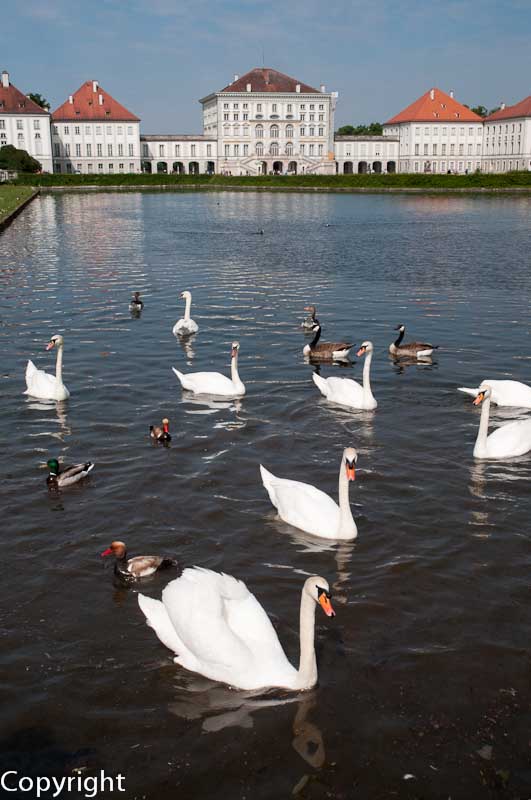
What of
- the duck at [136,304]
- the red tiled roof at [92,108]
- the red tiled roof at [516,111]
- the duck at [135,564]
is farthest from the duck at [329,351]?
the red tiled roof at [516,111]

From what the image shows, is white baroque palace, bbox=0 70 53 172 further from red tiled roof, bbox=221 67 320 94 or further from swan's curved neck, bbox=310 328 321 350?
swan's curved neck, bbox=310 328 321 350

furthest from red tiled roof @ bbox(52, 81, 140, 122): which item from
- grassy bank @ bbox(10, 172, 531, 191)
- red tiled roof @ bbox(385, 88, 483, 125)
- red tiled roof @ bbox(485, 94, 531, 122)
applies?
red tiled roof @ bbox(485, 94, 531, 122)

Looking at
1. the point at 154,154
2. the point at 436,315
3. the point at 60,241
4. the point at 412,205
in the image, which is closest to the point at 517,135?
the point at 154,154

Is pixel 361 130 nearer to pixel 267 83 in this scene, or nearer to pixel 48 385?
pixel 267 83

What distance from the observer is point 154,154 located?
147000 millimetres

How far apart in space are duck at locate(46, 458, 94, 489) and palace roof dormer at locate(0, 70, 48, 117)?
431 feet

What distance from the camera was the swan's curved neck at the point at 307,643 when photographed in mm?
5750

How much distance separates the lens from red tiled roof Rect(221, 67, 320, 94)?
14412 cm

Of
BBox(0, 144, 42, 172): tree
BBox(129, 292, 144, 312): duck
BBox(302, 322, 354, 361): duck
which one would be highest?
BBox(0, 144, 42, 172): tree

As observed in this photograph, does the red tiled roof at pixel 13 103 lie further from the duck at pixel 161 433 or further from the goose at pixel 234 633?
the goose at pixel 234 633

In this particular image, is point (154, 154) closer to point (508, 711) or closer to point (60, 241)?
point (60, 241)

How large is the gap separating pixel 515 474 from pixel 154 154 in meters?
147

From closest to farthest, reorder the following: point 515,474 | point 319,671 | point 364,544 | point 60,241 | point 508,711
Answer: point 508,711 < point 319,671 < point 364,544 < point 515,474 < point 60,241

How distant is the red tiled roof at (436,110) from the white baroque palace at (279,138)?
0.19 meters
